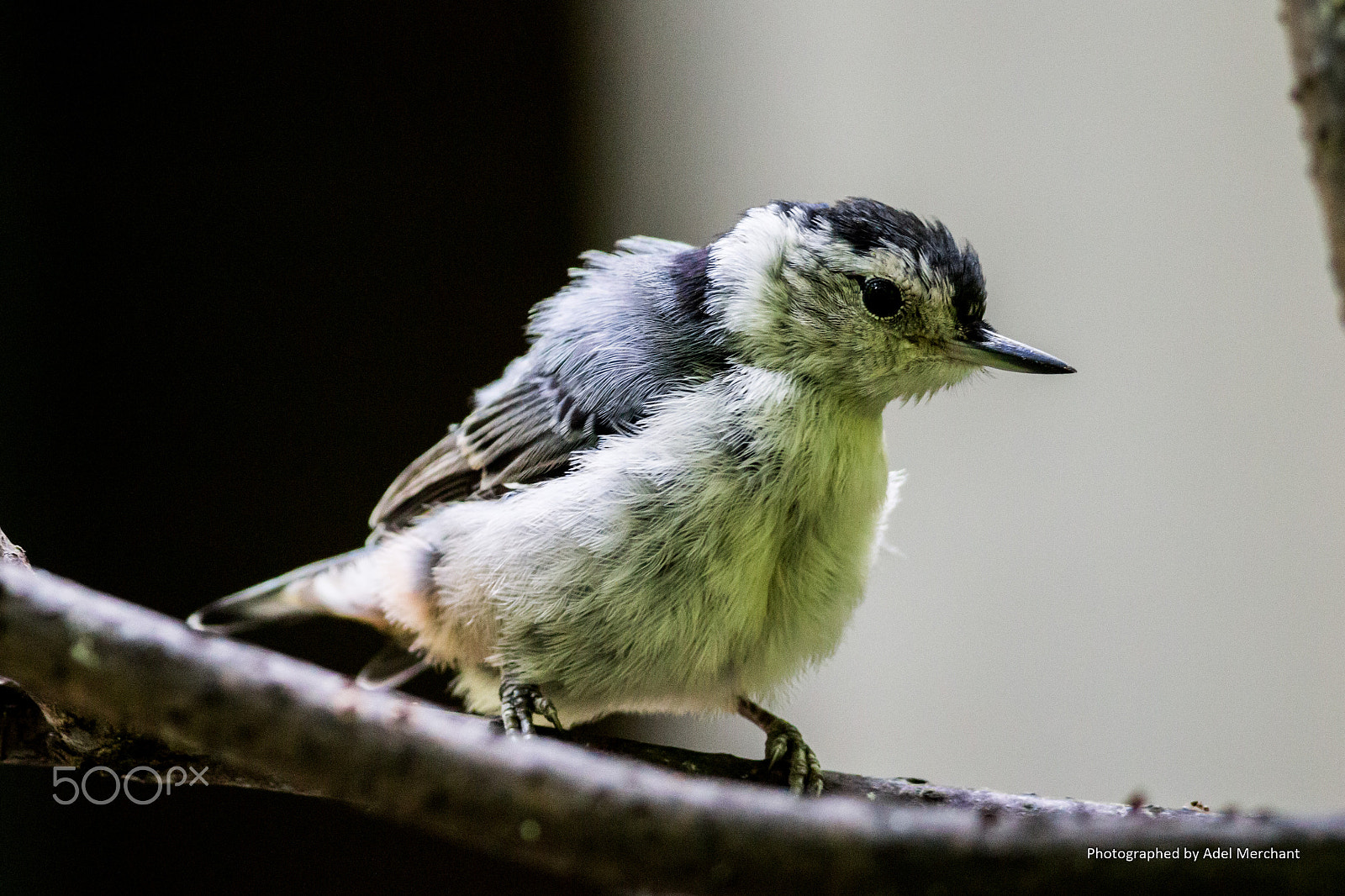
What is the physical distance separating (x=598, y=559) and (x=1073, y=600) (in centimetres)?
197

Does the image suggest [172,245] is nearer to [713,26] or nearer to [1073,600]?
[713,26]

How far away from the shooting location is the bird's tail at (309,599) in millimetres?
1602

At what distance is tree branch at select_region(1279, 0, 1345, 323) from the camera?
0.66 metres

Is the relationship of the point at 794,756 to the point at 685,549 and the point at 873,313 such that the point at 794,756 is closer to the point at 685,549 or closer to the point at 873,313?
the point at 685,549

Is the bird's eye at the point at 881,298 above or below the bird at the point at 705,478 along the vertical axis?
above

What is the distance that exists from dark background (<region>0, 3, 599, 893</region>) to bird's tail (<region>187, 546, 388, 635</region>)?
1.75 feet

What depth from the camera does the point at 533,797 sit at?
0.65 metres

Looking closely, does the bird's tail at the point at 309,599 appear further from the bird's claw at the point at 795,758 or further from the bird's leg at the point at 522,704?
the bird's claw at the point at 795,758

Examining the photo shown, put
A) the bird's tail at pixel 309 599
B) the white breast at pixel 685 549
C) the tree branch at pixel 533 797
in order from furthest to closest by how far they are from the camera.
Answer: the bird's tail at pixel 309 599
the white breast at pixel 685 549
the tree branch at pixel 533 797

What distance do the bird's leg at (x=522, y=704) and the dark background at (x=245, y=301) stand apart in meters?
1.06

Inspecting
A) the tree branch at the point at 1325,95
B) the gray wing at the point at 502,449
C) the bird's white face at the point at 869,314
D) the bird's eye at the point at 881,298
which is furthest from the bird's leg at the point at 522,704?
the tree branch at the point at 1325,95

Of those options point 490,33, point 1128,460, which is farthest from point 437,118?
point 1128,460

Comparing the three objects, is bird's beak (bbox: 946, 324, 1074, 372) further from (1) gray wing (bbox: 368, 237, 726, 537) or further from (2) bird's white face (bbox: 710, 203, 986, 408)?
(1) gray wing (bbox: 368, 237, 726, 537)

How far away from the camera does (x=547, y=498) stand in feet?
4.31
